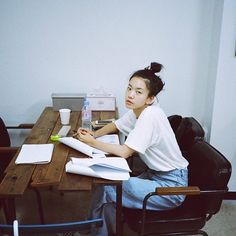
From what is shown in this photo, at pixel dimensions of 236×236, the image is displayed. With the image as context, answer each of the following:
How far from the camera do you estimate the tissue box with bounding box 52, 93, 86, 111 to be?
2.27 metres

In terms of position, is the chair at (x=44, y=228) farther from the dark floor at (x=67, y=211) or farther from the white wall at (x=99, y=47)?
the white wall at (x=99, y=47)

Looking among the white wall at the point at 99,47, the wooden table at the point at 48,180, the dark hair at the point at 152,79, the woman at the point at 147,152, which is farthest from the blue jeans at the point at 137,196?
the white wall at the point at 99,47

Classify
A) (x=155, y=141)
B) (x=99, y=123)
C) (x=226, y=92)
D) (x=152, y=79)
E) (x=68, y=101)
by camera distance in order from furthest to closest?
(x=68, y=101) < (x=226, y=92) < (x=99, y=123) < (x=152, y=79) < (x=155, y=141)

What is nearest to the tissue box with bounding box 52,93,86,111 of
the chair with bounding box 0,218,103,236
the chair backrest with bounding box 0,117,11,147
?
the chair backrest with bounding box 0,117,11,147

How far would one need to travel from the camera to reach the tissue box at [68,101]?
2.27 meters

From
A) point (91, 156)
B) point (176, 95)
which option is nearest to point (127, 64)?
point (176, 95)

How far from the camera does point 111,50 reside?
7.75ft

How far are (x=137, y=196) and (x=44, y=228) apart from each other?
2.17 feet

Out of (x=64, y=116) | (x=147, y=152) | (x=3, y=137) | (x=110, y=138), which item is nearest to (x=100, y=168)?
(x=147, y=152)

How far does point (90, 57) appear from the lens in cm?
238

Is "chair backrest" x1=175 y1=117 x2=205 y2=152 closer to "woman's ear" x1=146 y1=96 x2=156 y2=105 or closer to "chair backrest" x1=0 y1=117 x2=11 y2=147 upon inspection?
"woman's ear" x1=146 y1=96 x2=156 y2=105

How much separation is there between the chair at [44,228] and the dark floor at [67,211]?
1162mm

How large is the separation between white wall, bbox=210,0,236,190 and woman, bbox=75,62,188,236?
0.71 meters

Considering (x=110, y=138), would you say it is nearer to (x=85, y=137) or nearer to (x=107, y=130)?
(x=107, y=130)
